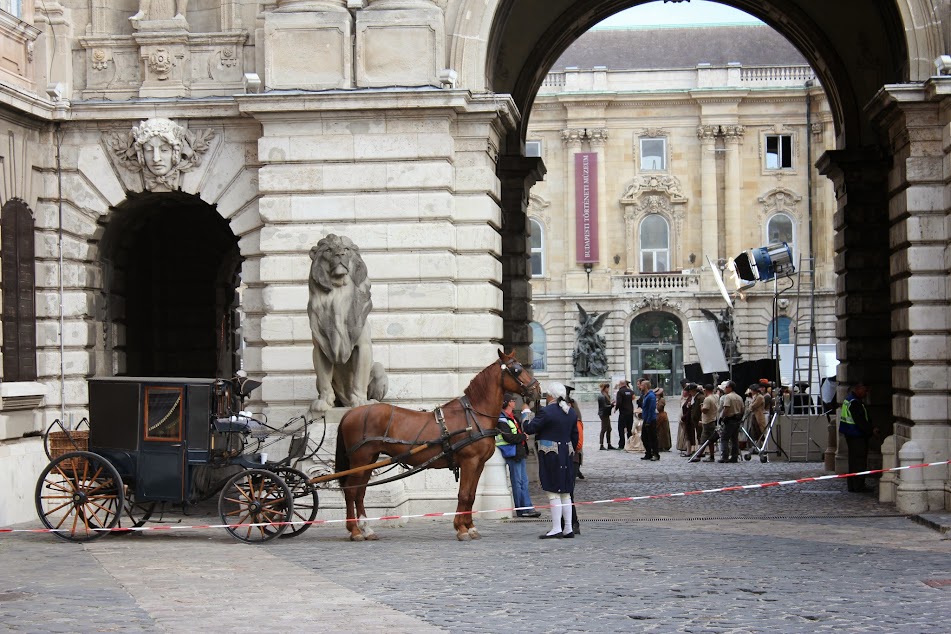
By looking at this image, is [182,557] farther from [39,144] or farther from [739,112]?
[739,112]

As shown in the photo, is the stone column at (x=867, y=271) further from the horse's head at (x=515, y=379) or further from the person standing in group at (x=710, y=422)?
the horse's head at (x=515, y=379)

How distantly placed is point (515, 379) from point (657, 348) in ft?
161

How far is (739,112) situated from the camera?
63.1 meters

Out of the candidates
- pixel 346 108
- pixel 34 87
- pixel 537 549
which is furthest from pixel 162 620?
pixel 34 87

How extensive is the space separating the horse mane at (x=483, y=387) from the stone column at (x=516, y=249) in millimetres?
8221

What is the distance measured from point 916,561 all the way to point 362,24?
379 inches

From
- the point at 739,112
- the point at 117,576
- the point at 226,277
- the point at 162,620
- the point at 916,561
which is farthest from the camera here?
the point at 739,112

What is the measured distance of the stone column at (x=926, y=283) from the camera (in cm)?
1744

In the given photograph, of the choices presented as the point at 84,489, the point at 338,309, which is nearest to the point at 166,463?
the point at 84,489

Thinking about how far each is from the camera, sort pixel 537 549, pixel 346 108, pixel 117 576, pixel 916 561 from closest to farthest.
A: pixel 117 576
pixel 916 561
pixel 537 549
pixel 346 108

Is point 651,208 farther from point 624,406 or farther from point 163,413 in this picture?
point 163,413

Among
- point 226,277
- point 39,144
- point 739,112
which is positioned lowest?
point 226,277

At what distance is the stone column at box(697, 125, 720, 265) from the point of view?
6303cm

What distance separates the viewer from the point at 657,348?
6316cm
